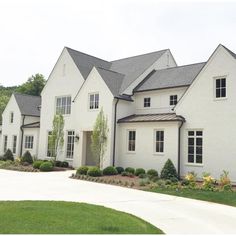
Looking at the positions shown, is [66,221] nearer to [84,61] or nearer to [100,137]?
[100,137]

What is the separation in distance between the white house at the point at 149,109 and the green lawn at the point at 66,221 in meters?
10.6

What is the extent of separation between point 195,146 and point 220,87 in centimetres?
382

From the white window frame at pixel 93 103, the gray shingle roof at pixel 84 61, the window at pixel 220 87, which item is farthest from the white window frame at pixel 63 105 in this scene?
the window at pixel 220 87

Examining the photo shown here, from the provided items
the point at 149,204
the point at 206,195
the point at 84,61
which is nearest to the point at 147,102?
the point at 84,61

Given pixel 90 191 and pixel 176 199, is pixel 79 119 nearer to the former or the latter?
pixel 90 191

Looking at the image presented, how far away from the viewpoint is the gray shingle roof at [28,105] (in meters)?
34.1

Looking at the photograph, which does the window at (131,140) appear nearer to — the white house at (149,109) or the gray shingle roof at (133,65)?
the white house at (149,109)

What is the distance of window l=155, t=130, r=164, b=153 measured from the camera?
20.3m

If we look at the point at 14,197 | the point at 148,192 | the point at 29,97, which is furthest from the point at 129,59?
the point at 14,197

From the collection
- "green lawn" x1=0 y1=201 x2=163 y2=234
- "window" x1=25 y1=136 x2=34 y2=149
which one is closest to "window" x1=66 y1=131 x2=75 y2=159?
"window" x1=25 y1=136 x2=34 y2=149

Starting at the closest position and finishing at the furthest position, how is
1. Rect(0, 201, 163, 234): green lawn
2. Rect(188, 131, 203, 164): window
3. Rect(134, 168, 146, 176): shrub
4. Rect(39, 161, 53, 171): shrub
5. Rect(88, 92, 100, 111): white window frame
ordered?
Rect(0, 201, 163, 234): green lawn → Rect(188, 131, 203, 164): window → Rect(134, 168, 146, 176): shrub → Rect(39, 161, 53, 171): shrub → Rect(88, 92, 100, 111): white window frame

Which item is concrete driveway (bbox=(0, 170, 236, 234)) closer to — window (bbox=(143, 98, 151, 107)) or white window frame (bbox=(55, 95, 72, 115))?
window (bbox=(143, 98, 151, 107))

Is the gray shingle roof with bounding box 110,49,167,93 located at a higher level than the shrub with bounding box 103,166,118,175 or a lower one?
higher

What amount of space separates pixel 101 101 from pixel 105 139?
3.10 meters
